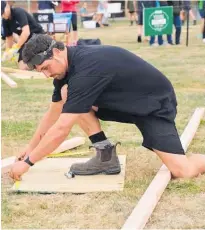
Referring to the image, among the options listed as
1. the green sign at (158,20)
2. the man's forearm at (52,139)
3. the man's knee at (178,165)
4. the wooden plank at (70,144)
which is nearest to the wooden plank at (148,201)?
the man's knee at (178,165)

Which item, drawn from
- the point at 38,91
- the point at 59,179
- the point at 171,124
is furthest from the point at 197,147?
the point at 38,91

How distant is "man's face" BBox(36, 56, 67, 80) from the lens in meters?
3.67

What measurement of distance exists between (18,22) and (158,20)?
544 cm

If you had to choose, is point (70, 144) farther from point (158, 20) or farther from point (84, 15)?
point (84, 15)

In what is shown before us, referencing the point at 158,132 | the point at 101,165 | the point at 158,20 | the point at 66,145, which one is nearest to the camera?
the point at 158,132

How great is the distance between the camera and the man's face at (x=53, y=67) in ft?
12.0

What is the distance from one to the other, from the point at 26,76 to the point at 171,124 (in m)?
5.56

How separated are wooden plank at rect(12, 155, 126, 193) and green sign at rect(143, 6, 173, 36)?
9.71 m

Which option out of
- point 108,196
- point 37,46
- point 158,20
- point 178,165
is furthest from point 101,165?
point 158,20

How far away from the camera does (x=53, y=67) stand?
12.1 feet

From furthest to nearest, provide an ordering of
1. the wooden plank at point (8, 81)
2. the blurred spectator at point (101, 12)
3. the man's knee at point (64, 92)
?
the blurred spectator at point (101, 12)
the wooden plank at point (8, 81)
the man's knee at point (64, 92)

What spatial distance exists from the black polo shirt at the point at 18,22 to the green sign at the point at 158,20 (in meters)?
4.82

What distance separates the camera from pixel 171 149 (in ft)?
13.5

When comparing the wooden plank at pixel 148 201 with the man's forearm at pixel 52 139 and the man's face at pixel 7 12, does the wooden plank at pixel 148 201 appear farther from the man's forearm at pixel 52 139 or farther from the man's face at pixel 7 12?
the man's face at pixel 7 12
